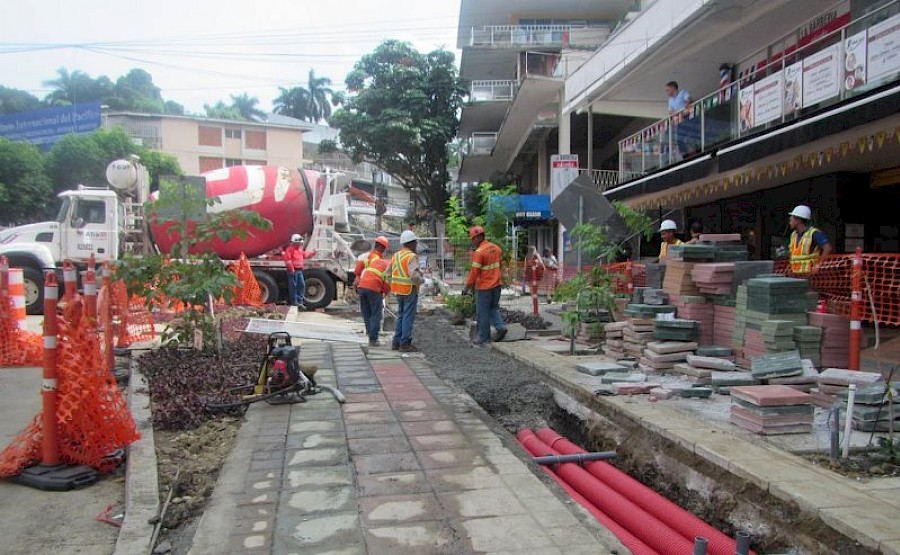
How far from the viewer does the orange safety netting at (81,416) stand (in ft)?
12.4

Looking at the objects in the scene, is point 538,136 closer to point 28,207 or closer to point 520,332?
point 520,332

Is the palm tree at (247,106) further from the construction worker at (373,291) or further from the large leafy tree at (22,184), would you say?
the construction worker at (373,291)

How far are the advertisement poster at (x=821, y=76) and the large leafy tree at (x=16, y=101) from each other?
49.5 m

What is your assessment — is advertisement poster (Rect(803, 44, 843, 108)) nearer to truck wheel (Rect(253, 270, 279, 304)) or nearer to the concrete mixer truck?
the concrete mixer truck

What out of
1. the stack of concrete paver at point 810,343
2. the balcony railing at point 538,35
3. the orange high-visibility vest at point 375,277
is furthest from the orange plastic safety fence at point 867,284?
the balcony railing at point 538,35

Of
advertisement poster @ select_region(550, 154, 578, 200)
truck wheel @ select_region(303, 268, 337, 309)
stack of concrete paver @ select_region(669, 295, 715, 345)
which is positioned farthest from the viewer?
truck wheel @ select_region(303, 268, 337, 309)

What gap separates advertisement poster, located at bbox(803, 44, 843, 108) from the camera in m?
7.66

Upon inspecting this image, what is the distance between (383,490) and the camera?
3.45 m

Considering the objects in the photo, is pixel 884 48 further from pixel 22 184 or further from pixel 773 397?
pixel 22 184

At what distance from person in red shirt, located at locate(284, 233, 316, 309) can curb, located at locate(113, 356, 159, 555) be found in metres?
9.41

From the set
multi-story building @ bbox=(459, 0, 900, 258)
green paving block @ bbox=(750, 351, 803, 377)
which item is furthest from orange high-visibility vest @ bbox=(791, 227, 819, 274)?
green paving block @ bbox=(750, 351, 803, 377)

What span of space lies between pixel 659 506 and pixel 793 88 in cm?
710

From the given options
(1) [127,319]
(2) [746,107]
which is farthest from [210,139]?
(2) [746,107]

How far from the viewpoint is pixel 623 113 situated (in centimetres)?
1680
